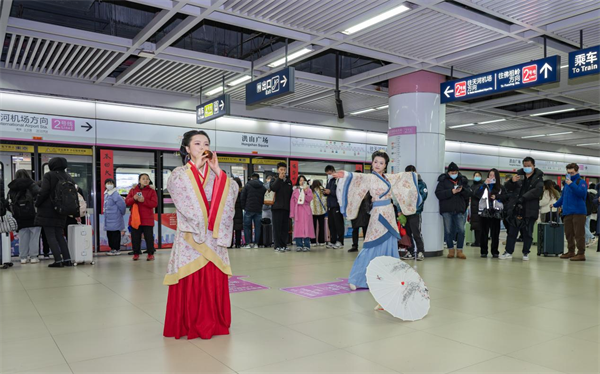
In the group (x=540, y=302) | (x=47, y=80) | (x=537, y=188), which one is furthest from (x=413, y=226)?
(x=47, y=80)

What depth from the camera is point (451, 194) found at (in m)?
8.07

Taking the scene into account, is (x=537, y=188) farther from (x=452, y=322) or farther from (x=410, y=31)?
(x=452, y=322)

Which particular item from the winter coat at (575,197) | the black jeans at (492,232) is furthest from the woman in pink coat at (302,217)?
the winter coat at (575,197)

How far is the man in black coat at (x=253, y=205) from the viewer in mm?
10195

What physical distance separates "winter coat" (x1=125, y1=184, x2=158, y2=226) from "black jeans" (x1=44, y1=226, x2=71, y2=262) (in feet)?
4.06

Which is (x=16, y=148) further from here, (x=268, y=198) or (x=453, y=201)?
(x=453, y=201)

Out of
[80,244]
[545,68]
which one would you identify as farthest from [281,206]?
[545,68]

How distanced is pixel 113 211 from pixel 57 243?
4.45 ft

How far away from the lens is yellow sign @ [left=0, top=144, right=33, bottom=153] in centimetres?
837

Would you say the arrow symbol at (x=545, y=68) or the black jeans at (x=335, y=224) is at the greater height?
the arrow symbol at (x=545, y=68)

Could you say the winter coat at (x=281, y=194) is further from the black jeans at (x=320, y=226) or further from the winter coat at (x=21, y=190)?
the winter coat at (x=21, y=190)

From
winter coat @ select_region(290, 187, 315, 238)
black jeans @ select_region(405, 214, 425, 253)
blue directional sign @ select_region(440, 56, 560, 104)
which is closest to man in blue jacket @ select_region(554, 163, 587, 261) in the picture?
blue directional sign @ select_region(440, 56, 560, 104)

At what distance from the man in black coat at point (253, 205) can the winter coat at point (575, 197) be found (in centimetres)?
582

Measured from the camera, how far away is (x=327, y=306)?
15.0 feet
